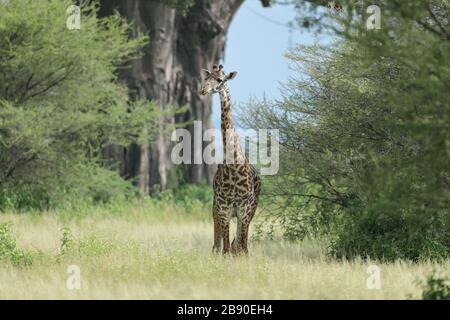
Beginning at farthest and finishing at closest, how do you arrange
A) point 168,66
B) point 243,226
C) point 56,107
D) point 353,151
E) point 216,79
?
point 168,66
point 56,107
point 353,151
point 243,226
point 216,79

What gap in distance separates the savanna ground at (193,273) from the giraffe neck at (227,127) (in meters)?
1.49

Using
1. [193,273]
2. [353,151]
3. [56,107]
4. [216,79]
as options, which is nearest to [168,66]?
[56,107]

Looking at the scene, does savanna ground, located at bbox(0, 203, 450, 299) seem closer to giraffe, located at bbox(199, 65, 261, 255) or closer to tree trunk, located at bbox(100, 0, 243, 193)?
giraffe, located at bbox(199, 65, 261, 255)

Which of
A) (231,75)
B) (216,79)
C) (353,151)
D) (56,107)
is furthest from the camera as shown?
(56,107)

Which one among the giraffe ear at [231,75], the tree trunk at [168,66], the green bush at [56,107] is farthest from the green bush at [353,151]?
the tree trunk at [168,66]

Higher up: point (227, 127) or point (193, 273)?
point (227, 127)

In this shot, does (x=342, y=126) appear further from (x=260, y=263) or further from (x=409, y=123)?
(x=409, y=123)

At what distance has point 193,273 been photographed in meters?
11.3

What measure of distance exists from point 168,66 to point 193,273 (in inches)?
544

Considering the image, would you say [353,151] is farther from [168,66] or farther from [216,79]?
[168,66]

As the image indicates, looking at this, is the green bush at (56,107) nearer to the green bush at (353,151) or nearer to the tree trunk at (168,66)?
the tree trunk at (168,66)

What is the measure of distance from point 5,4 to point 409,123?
14.0 meters

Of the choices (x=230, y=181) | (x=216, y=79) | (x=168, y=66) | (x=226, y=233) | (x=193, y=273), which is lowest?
(x=193, y=273)

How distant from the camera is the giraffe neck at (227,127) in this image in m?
13.0
